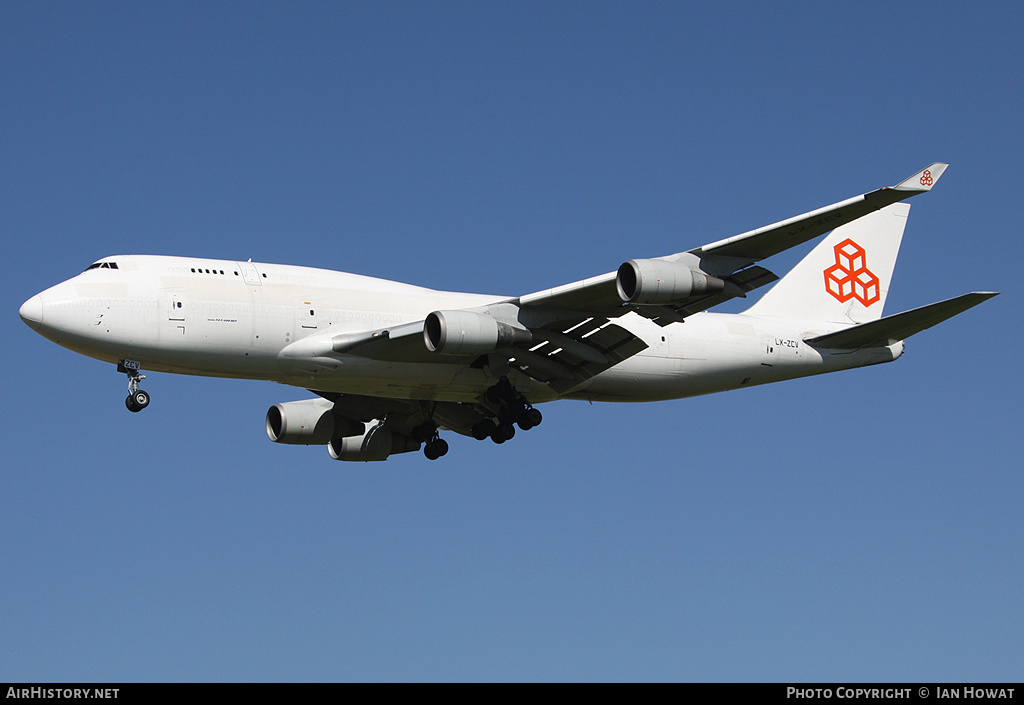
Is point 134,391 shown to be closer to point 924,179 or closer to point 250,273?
point 250,273

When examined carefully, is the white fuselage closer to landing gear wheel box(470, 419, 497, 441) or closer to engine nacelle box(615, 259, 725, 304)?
landing gear wheel box(470, 419, 497, 441)

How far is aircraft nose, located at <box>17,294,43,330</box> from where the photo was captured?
95.2ft

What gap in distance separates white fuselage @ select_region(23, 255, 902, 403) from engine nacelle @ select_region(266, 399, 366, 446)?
13.9 feet

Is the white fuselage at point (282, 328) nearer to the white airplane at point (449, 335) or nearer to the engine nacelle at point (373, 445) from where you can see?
the white airplane at point (449, 335)

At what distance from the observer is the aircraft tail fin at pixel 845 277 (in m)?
38.7

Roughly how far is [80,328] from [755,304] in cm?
2070

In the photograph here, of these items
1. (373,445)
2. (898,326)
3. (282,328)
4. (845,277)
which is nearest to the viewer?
(282,328)

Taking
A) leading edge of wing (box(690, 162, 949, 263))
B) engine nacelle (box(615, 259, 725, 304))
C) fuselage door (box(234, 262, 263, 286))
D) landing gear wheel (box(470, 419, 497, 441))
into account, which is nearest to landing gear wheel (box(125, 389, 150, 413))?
fuselage door (box(234, 262, 263, 286))

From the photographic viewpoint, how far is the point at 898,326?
1362 inches

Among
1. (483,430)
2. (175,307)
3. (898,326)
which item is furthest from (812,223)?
(175,307)

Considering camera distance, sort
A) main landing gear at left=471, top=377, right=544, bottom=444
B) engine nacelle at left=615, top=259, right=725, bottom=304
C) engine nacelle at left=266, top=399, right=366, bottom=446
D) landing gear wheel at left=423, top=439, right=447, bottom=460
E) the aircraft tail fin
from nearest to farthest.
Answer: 1. engine nacelle at left=615, top=259, right=725, bottom=304
2. main landing gear at left=471, top=377, right=544, bottom=444
3. landing gear wheel at left=423, top=439, right=447, bottom=460
4. engine nacelle at left=266, top=399, right=366, bottom=446
5. the aircraft tail fin

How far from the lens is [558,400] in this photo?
35406 mm

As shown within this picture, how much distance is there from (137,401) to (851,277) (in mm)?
22937

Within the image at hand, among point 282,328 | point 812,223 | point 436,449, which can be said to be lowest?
point 436,449
